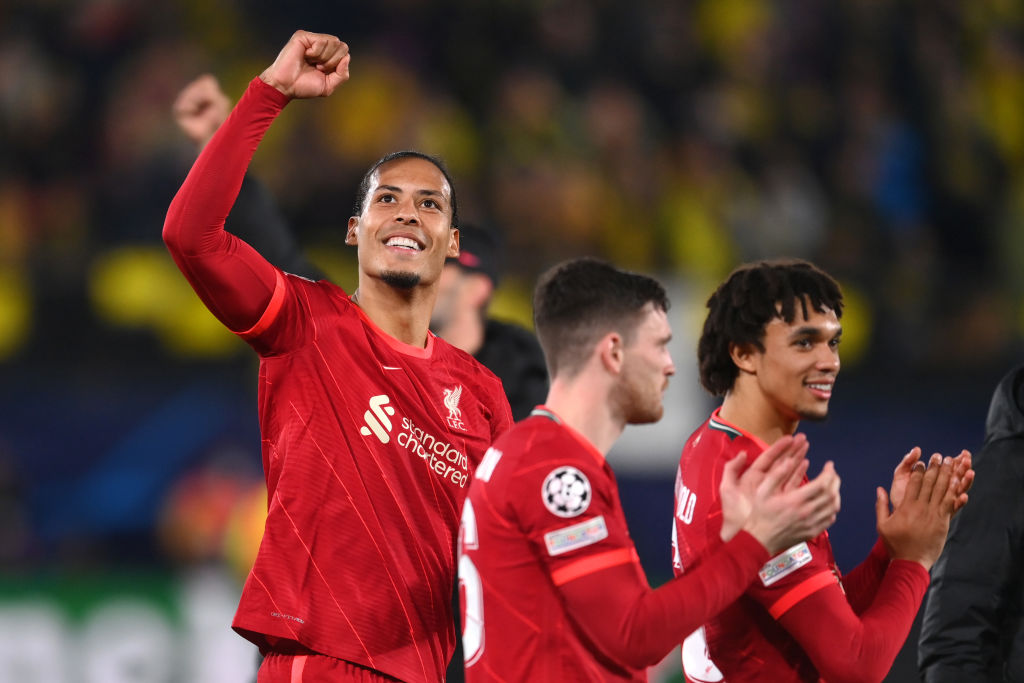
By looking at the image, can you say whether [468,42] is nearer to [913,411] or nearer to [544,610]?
[913,411]

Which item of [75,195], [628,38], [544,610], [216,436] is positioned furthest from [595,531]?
[628,38]

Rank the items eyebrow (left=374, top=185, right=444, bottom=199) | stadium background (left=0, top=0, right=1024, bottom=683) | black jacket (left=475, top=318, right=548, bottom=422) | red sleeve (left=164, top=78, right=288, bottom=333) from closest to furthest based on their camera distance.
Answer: red sleeve (left=164, top=78, right=288, bottom=333), eyebrow (left=374, top=185, right=444, bottom=199), black jacket (left=475, top=318, right=548, bottom=422), stadium background (left=0, top=0, right=1024, bottom=683)

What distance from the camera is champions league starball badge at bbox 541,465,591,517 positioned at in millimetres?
2975

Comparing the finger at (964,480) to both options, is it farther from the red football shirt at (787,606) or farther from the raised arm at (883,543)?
the red football shirt at (787,606)

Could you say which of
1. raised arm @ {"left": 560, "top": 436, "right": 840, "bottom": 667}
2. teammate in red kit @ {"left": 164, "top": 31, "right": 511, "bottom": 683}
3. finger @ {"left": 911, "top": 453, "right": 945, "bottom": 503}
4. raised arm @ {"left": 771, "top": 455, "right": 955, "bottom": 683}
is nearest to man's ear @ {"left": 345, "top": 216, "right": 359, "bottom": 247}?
teammate in red kit @ {"left": 164, "top": 31, "right": 511, "bottom": 683}

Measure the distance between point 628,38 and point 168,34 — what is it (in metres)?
4.04

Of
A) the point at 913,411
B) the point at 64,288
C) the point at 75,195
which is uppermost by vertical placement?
the point at 75,195

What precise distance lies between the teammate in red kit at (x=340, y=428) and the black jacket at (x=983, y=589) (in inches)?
56.9

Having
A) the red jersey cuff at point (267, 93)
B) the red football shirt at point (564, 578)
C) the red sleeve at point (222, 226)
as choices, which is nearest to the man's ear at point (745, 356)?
the red football shirt at point (564, 578)

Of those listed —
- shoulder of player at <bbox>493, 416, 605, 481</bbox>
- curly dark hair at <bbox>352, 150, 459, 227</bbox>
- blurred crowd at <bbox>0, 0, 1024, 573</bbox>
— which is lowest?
shoulder of player at <bbox>493, 416, 605, 481</bbox>

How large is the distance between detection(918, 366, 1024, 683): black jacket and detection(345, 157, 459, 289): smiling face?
179 cm

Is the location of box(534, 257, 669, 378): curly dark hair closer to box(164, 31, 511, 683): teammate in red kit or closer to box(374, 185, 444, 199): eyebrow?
box(164, 31, 511, 683): teammate in red kit

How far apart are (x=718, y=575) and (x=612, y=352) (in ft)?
1.98

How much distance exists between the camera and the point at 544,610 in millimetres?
3018
